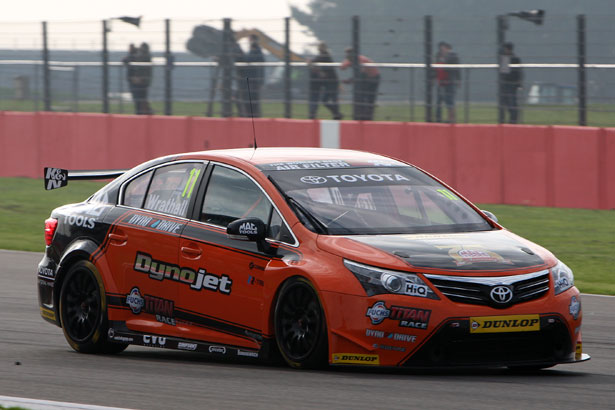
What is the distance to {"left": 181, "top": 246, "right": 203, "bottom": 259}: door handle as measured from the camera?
764cm

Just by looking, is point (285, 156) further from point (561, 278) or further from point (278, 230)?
point (561, 278)

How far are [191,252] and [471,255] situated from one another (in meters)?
1.84

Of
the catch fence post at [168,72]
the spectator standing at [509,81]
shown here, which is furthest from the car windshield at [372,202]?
the catch fence post at [168,72]

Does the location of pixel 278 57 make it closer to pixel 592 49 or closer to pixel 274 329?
pixel 592 49

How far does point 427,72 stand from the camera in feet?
63.5

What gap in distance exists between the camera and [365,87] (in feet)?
66.0

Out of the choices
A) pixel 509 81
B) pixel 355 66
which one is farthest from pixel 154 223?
pixel 355 66

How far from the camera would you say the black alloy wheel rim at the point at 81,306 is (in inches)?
330

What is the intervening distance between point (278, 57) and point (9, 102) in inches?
249

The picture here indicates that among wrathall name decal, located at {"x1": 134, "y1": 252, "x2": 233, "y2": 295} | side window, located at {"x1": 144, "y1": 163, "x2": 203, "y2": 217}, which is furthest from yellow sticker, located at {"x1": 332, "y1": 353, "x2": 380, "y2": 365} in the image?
side window, located at {"x1": 144, "y1": 163, "x2": 203, "y2": 217}

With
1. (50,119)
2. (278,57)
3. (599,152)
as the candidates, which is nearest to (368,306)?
(599,152)

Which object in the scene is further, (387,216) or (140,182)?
(140,182)

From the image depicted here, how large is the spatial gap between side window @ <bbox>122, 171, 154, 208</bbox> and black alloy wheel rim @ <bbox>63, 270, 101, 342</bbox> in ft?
1.84

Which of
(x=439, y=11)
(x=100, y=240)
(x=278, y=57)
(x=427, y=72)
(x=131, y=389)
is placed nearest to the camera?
(x=131, y=389)
